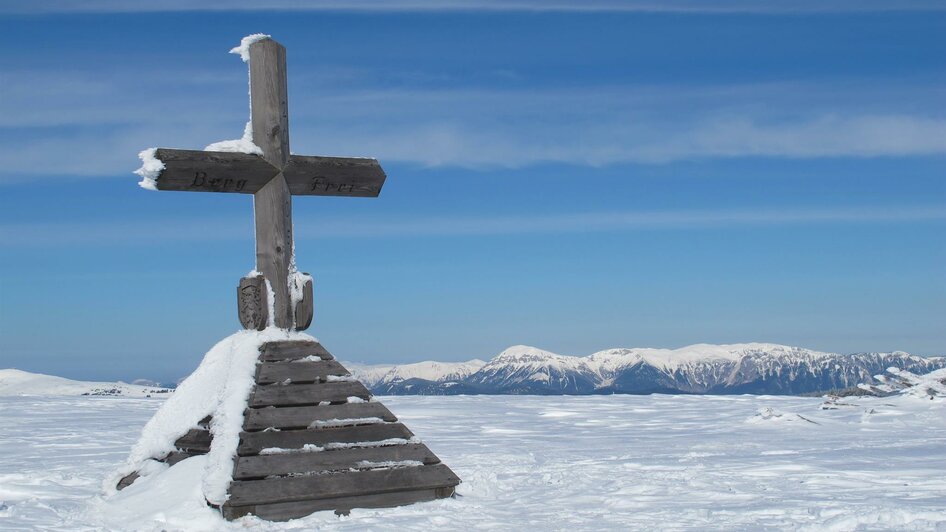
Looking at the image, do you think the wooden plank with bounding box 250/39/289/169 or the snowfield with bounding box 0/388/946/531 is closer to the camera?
the snowfield with bounding box 0/388/946/531

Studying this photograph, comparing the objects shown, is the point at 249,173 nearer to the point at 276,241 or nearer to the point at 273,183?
the point at 273,183

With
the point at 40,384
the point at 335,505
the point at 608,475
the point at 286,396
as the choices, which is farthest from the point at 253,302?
the point at 40,384

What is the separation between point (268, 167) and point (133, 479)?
3082 mm

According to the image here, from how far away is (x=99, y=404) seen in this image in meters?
19.6

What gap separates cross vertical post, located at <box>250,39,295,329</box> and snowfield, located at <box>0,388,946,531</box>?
5.39 ft

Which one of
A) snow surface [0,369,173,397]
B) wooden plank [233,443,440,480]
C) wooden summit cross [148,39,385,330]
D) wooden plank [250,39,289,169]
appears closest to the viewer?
wooden plank [233,443,440,480]

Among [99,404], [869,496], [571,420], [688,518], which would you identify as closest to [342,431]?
[688,518]

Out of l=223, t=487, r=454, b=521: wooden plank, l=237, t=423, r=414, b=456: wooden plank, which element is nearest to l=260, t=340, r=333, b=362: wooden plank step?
l=237, t=423, r=414, b=456: wooden plank

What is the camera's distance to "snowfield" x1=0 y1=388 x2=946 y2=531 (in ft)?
21.5

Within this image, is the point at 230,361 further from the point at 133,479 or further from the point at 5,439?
the point at 5,439

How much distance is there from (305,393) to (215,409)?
88 centimetres

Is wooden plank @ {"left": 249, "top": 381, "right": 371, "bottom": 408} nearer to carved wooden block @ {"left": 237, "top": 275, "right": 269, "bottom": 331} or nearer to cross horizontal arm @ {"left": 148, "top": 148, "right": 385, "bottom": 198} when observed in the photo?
carved wooden block @ {"left": 237, "top": 275, "right": 269, "bottom": 331}

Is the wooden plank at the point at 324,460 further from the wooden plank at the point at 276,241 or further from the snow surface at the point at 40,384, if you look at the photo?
the snow surface at the point at 40,384

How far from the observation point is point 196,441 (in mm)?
7719
